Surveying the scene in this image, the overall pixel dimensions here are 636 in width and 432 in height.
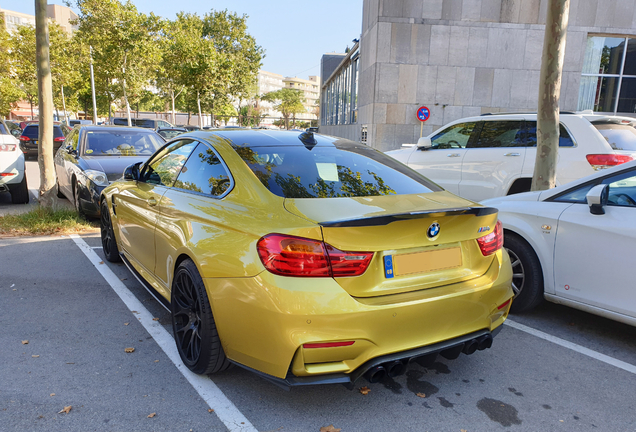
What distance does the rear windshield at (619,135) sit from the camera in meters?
6.11

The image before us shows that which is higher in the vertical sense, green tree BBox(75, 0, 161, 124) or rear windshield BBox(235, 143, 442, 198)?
green tree BBox(75, 0, 161, 124)

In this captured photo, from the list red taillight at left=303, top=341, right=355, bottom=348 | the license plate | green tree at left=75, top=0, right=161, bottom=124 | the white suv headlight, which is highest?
green tree at left=75, top=0, right=161, bottom=124

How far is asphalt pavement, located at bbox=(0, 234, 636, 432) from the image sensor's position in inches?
99.3

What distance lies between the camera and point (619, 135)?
6223mm

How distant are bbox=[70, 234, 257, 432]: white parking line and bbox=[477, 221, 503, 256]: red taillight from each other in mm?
1656

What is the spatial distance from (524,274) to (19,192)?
9098 millimetres

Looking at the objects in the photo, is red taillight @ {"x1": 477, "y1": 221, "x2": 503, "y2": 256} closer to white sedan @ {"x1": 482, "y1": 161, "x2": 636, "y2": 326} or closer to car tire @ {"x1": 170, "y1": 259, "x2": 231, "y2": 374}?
white sedan @ {"x1": 482, "y1": 161, "x2": 636, "y2": 326}

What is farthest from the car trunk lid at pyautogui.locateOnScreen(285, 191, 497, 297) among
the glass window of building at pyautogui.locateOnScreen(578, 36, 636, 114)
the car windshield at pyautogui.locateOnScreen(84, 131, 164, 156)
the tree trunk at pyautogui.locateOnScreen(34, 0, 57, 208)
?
the glass window of building at pyautogui.locateOnScreen(578, 36, 636, 114)

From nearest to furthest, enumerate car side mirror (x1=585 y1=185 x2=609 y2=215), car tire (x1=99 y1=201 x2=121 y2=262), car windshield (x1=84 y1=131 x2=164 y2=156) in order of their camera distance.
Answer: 1. car side mirror (x1=585 y1=185 x2=609 y2=215)
2. car tire (x1=99 y1=201 x2=121 y2=262)
3. car windshield (x1=84 y1=131 x2=164 y2=156)

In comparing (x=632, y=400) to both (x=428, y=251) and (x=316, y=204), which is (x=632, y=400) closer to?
(x=428, y=251)

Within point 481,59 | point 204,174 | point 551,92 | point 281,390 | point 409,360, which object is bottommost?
point 281,390

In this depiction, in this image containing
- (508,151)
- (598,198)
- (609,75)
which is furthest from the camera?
(609,75)

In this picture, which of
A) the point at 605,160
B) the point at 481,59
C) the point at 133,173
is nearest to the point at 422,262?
the point at 133,173

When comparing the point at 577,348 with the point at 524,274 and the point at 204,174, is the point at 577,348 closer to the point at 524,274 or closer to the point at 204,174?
the point at 524,274
